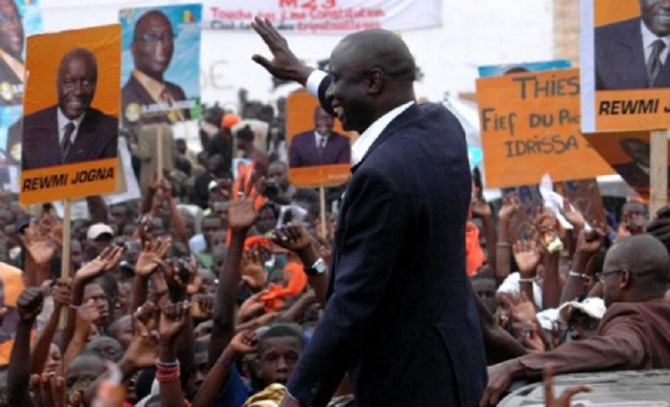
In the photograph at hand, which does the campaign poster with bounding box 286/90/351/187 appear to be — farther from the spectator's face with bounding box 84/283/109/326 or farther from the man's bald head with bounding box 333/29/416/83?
the man's bald head with bounding box 333/29/416/83

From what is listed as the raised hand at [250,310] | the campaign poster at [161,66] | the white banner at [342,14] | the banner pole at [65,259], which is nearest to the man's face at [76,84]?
the banner pole at [65,259]

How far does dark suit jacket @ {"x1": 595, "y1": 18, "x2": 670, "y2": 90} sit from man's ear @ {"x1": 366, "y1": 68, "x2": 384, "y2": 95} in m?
5.18

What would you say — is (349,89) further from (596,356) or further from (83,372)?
(83,372)

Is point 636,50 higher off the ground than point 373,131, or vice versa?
point 636,50

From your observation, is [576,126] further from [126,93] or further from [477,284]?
[126,93]

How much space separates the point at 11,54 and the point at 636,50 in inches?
366

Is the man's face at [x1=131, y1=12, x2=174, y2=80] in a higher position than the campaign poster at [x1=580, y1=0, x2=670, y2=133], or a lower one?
higher

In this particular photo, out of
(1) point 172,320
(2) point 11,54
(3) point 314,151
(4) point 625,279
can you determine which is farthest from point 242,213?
(2) point 11,54

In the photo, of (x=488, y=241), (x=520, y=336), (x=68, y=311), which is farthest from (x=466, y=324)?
(x=488, y=241)

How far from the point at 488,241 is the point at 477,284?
1458 millimetres

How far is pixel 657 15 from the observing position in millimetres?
9508

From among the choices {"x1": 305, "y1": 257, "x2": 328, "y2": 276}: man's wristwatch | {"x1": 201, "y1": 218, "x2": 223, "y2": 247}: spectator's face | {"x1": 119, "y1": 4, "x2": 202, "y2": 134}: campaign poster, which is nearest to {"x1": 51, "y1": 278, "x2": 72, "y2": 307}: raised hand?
{"x1": 305, "y1": 257, "x2": 328, "y2": 276}: man's wristwatch

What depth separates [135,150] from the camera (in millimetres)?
18891

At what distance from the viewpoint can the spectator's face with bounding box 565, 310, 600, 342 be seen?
7027 mm
